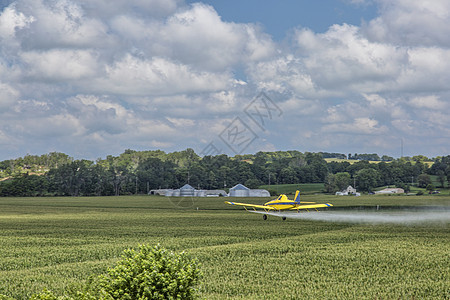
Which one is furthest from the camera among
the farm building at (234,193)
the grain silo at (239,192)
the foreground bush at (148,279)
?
the farm building at (234,193)

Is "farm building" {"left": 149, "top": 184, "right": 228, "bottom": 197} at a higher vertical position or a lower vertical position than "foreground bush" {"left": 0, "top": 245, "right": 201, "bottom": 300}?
lower

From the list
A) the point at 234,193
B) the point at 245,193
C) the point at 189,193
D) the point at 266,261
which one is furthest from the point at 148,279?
the point at 189,193

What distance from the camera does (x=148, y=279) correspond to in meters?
9.77

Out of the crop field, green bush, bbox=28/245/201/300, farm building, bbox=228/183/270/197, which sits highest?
green bush, bbox=28/245/201/300

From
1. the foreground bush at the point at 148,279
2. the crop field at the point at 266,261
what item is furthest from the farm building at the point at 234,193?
the foreground bush at the point at 148,279

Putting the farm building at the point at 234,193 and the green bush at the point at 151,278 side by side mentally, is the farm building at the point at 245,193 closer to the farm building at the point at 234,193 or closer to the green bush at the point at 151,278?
the farm building at the point at 234,193

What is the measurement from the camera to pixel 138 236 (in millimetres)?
37406

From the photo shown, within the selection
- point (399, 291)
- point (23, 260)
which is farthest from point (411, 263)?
point (23, 260)

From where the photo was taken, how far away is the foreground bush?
32.1 feet

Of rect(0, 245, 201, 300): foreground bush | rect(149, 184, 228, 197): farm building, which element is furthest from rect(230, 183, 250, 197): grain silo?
rect(0, 245, 201, 300): foreground bush

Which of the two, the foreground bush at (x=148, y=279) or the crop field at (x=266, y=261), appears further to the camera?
the crop field at (x=266, y=261)

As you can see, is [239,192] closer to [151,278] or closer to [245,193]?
[245,193]

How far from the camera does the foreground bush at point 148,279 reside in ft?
32.1

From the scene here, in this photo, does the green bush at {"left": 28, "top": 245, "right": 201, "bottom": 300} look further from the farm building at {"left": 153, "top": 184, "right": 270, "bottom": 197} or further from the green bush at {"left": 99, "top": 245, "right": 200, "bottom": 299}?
the farm building at {"left": 153, "top": 184, "right": 270, "bottom": 197}
